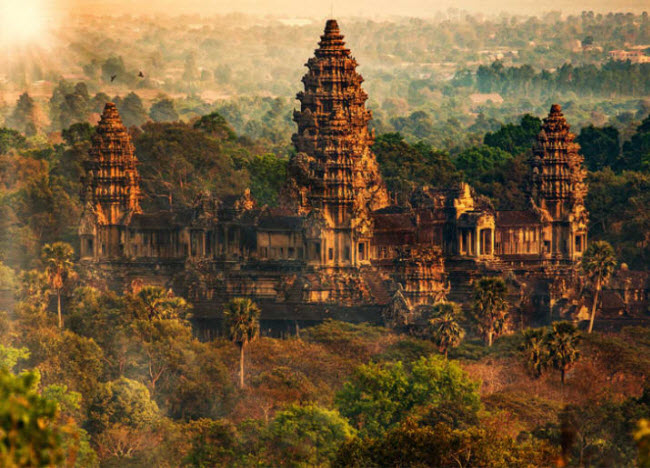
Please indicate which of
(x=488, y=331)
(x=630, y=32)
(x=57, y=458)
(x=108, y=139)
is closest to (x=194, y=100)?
(x=630, y=32)

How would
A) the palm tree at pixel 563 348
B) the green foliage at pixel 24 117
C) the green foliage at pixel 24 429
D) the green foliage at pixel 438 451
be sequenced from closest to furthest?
the green foliage at pixel 24 429 < the green foliage at pixel 438 451 < the palm tree at pixel 563 348 < the green foliage at pixel 24 117

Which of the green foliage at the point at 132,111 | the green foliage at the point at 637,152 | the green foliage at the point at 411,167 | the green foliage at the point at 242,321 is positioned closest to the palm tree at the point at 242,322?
the green foliage at the point at 242,321

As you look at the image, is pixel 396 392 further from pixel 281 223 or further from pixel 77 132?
pixel 77 132

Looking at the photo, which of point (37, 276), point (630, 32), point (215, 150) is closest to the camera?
Result: point (37, 276)

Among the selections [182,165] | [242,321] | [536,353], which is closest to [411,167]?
[182,165]

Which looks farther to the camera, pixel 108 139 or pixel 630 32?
pixel 630 32

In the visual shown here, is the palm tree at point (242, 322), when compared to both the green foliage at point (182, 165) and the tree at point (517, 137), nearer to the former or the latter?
the green foliage at point (182, 165)

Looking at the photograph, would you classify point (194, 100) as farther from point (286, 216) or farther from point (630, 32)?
point (286, 216)
